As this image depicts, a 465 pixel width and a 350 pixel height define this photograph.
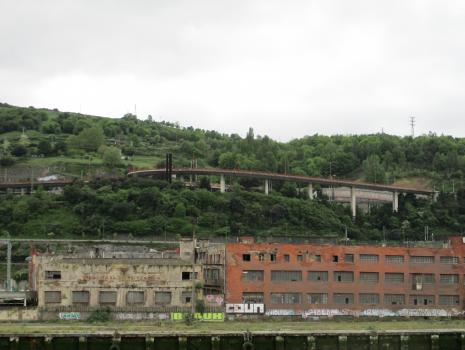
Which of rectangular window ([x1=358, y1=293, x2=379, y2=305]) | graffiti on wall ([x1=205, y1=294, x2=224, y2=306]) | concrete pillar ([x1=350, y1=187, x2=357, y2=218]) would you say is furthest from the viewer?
concrete pillar ([x1=350, y1=187, x2=357, y2=218])

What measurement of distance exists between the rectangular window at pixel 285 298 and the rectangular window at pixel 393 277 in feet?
30.8

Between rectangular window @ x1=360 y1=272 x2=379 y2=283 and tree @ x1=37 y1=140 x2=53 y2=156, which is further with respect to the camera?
tree @ x1=37 y1=140 x2=53 y2=156

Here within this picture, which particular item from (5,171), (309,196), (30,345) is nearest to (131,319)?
(30,345)

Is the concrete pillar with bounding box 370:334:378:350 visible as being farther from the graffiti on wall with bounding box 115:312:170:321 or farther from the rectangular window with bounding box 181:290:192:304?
the rectangular window with bounding box 181:290:192:304

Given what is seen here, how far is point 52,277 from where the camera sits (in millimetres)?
84125

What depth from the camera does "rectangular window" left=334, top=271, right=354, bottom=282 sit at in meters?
90.9

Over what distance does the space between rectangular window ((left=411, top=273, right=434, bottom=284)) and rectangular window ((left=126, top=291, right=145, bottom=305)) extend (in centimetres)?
2704

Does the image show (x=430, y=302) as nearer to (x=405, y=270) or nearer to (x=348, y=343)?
(x=405, y=270)

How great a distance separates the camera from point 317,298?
295 ft

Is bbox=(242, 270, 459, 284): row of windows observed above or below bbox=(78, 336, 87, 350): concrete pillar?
above

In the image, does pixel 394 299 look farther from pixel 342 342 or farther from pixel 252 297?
pixel 342 342

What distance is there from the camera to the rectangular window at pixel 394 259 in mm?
92438

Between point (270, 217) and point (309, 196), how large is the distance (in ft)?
71.5

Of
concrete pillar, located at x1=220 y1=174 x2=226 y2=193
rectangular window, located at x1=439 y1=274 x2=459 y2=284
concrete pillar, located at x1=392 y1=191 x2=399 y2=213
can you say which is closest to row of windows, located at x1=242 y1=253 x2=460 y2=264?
rectangular window, located at x1=439 y1=274 x2=459 y2=284
